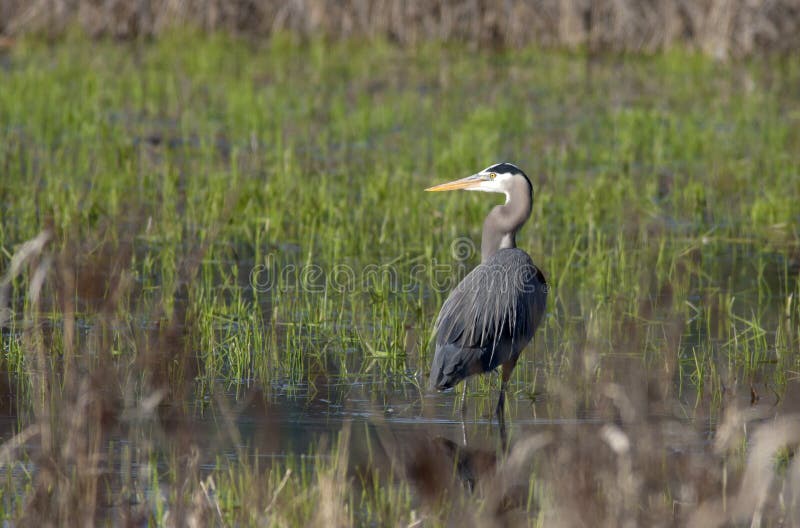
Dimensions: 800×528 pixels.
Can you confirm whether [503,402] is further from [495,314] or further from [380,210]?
[380,210]

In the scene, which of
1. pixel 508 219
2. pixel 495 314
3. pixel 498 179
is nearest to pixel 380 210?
pixel 498 179

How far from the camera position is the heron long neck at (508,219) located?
689 cm

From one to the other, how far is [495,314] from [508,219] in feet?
3.16

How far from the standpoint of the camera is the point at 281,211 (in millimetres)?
9133

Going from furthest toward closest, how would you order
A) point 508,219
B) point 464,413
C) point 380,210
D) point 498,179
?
point 380,210 → point 498,179 → point 508,219 → point 464,413

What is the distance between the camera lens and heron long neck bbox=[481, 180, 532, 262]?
6.89m

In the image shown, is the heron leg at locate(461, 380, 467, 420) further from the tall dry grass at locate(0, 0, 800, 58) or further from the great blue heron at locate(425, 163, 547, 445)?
the tall dry grass at locate(0, 0, 800, 58)

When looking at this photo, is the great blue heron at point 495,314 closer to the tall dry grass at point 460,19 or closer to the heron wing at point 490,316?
the heron wing at point 490,316

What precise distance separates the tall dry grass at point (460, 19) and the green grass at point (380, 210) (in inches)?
30.2

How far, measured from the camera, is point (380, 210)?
964cm

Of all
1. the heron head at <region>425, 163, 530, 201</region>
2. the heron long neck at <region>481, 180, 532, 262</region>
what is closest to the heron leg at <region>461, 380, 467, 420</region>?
the heron long neck at <region>481, 180, 532, 262</region>

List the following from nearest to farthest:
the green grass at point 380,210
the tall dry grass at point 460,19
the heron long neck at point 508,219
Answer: the green grass at point 380,210 < the heron long neck at point 508,219 < the tall dry grass at point 460,19

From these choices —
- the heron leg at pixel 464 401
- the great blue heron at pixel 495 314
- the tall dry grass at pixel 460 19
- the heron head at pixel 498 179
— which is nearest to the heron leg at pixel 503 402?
the great blue heron at pixel 495 314

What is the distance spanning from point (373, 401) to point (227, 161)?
18.9ft
